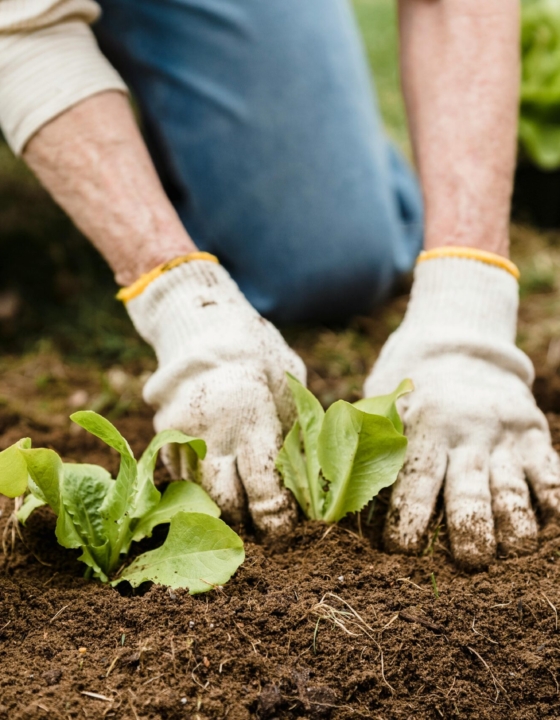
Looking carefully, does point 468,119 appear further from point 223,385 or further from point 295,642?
point 295,642

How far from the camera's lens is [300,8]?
99.0 inches

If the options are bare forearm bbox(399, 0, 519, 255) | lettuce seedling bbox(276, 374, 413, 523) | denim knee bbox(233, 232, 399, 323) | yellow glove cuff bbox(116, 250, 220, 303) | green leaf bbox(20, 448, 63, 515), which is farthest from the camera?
denim knee bbox(233, 232, 399, 323)

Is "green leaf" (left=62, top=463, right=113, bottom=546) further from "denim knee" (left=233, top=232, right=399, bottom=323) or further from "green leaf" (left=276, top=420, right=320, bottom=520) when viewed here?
"denim knee" (left=233, top=232, right=399, bottom=323)

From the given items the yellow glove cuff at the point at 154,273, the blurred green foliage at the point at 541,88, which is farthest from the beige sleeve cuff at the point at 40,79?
the blurred green foliage at the point at 541,88

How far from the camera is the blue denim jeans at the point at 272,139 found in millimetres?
2484

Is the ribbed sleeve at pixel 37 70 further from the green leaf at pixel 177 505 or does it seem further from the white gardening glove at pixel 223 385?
the green leaf at pixel 177 505

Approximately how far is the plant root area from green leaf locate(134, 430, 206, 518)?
149 mm

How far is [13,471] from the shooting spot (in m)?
1.15

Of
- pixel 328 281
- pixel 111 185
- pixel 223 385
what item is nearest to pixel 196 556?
pixel 223 385

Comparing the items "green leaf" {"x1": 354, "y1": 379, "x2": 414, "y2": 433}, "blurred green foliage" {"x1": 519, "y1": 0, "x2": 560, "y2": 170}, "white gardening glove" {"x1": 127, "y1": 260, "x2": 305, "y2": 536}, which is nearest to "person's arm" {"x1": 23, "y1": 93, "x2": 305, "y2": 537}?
"white gardening glove" {"x1": 127, "y1": 260, "x2": 305, "y2": 536}

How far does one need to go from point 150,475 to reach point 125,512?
80 millimetres

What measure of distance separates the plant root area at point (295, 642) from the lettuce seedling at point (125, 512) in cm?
4

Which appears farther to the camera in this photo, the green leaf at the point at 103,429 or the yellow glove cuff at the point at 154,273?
the yellow glove cuff at the point at 154,273

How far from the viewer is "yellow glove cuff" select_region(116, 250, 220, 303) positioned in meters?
1.58
